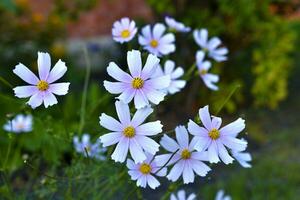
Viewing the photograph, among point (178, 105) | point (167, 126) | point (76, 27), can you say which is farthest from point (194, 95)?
point (76, 27)

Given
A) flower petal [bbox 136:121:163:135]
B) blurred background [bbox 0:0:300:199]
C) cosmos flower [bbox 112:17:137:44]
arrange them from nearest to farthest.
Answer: flower petal [bbox 136:121:163:135] < cosmos flower [bbox 112:17:137:44] < blurred background [bbox 0:0:300:199]

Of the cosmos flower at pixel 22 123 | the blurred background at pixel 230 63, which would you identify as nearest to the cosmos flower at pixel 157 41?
the cosmos flower at pixel 22 123

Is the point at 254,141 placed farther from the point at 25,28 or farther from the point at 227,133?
the point at 227,133

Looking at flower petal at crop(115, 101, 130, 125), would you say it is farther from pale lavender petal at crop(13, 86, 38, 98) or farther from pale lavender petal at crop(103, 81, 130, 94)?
pale lavender petal at crop(13, 86, 38, 98)

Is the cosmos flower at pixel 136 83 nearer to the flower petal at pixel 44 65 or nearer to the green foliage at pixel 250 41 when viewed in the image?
the flower petal at pixel 44 65

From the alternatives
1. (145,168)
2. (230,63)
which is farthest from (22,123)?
(230,63)

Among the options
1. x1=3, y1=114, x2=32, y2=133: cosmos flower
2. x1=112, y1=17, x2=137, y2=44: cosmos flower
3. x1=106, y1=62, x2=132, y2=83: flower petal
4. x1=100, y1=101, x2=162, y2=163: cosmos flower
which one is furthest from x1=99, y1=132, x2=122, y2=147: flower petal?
x1=3, y1=114, x2=32, y2=133: cosmos flower
